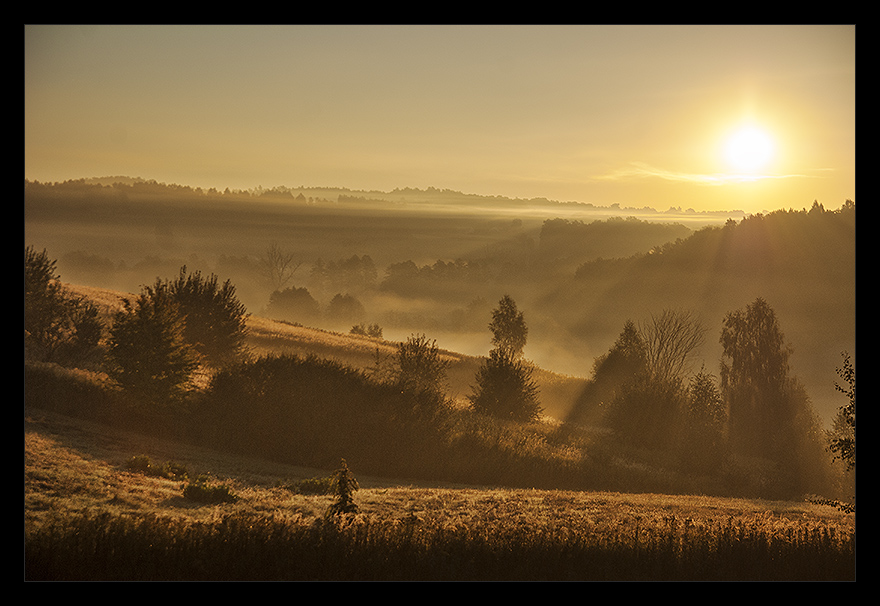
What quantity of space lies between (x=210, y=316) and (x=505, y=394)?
873 inches

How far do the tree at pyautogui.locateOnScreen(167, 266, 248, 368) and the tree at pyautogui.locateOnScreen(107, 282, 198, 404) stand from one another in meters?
12.6

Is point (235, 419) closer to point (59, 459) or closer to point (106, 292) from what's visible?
point (59, 459)

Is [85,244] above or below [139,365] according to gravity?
above

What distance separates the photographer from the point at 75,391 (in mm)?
27422

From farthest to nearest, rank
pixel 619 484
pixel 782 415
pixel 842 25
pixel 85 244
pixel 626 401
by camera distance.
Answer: pixel 85 244, pixel 782 415, pixel 626 401, pixel 619 484, pixel 842 25

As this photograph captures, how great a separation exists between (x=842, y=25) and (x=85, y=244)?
690 ft

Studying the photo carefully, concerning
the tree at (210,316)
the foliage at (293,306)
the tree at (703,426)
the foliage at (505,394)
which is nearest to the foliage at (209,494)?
the tree at (210,316)

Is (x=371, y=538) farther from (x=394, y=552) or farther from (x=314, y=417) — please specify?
(x=314, y=417)

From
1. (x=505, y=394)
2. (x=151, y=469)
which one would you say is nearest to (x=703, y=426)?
(x=505, y=394)

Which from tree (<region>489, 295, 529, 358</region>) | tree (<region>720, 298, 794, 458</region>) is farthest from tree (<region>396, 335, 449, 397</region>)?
tree (<region>489, 295, 529, 358</region>)
